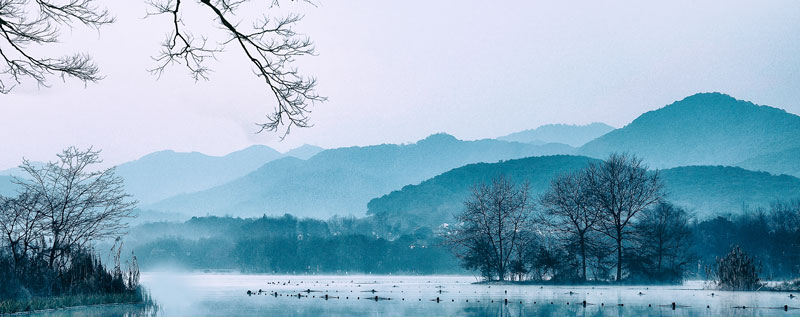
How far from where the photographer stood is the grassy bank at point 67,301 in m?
20.0

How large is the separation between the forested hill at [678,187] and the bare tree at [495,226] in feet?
276

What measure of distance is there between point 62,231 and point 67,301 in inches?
97.4

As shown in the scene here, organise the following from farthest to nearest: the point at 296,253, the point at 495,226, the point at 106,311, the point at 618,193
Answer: the point at 296,253 → the point at 495,226 → the point at 618,193 → the point at 106,311

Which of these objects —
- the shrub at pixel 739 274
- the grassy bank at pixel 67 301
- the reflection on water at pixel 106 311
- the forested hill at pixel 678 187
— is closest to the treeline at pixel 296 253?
the forested hill at pixel 678 187

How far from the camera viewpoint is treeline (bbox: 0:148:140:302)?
22.6 meters

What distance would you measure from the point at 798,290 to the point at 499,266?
61.9ft

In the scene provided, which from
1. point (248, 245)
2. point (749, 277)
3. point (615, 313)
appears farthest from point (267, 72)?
point (248, 245)

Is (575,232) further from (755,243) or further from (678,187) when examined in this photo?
(678,187)

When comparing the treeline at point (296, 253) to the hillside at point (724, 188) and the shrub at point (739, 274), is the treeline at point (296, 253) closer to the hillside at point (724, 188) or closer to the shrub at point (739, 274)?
the hillside at point (724, 188)

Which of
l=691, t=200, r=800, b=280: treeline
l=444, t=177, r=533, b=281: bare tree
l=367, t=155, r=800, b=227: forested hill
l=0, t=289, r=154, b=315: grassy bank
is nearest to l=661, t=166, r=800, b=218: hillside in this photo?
l=367, t=155, r=800, b=227: forested hill

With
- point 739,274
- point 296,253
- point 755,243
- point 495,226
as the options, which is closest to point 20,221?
point 739,274

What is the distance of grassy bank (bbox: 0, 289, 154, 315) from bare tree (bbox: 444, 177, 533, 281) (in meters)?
26.7

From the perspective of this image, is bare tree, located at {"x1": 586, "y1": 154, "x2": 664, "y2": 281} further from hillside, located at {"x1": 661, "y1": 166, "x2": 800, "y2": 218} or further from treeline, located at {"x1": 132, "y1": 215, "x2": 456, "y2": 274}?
hillside, located at {"x1": 661, "y1": 166, "x2": 800, "y2": 218}

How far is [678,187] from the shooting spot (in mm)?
146625
